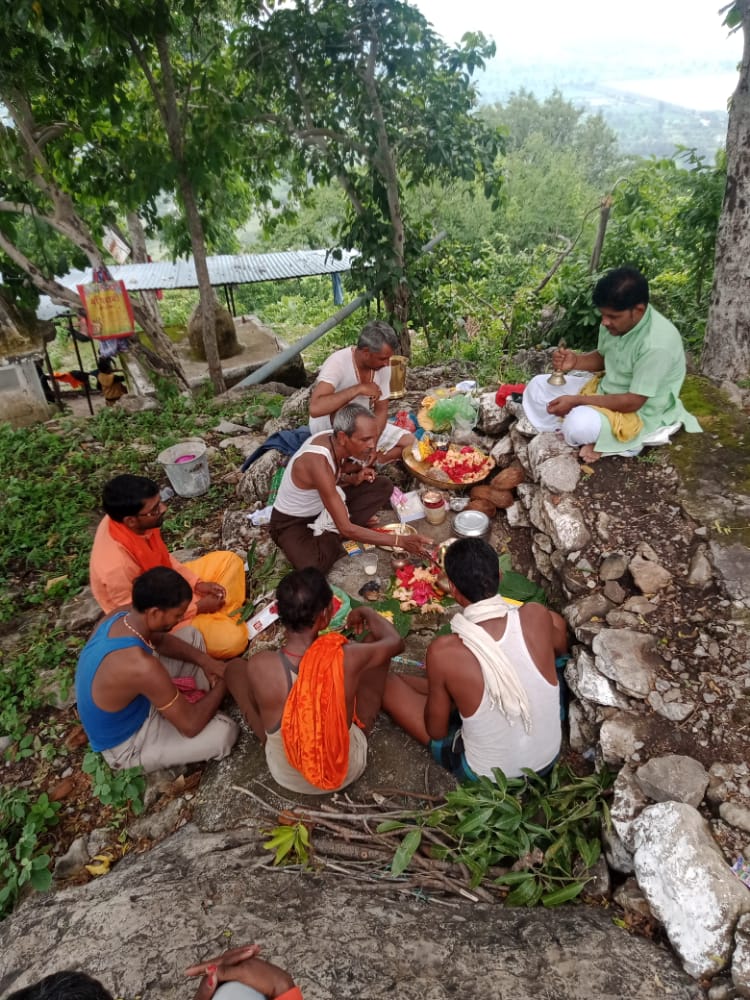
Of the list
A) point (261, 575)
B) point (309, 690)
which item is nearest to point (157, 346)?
point (261, 575)

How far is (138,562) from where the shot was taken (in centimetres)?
355

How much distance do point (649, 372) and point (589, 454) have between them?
0.64 meters

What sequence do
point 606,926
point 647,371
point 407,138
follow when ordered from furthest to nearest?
point 407,138, point 647,371, point 606,926

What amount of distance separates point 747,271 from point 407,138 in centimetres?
407

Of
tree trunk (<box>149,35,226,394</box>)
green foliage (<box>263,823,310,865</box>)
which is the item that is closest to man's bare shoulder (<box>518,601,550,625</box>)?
green foliage (<box>263,823,310,865</box>)

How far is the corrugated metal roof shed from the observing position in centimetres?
1020

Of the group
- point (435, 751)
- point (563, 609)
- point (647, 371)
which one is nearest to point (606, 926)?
point (435, 751)

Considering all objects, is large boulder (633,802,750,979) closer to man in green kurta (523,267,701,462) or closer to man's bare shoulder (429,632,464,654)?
man's bare shoulder (429,632,464,654)

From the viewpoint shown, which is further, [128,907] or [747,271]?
[747,271]

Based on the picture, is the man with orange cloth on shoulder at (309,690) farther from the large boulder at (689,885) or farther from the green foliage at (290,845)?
the large boulder at (689,885)

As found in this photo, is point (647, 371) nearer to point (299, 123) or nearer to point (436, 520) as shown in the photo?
point (436, 520)

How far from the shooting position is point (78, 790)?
340cm

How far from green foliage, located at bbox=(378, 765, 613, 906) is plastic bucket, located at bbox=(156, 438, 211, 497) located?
3900 mm

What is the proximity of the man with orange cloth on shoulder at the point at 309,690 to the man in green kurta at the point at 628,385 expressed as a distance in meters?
2.21
